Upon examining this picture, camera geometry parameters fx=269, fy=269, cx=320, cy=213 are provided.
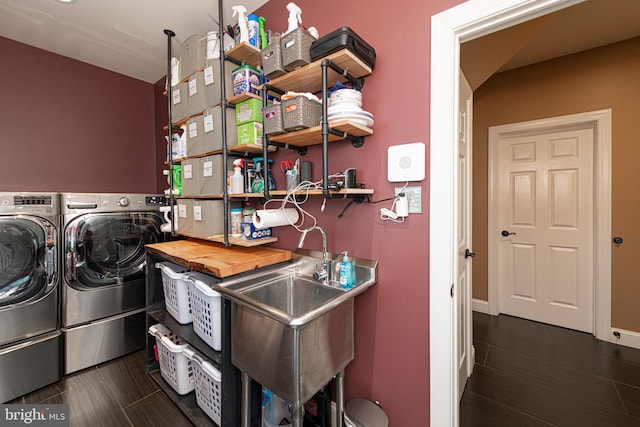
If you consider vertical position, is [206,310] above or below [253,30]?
below

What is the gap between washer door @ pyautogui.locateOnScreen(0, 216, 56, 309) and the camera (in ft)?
5.80

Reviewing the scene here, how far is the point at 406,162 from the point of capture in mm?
1266

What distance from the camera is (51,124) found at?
247 cm

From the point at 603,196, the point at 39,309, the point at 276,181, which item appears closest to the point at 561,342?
the point at 603,196

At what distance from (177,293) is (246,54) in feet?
5.20

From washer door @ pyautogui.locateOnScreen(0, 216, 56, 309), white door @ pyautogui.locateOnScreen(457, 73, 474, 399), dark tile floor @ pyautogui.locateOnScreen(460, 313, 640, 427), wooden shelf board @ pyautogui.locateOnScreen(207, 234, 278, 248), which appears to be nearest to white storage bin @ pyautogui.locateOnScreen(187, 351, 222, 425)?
wooden shelf board @ pyautogui.locateOnScreen(207, 234, 278, 248)

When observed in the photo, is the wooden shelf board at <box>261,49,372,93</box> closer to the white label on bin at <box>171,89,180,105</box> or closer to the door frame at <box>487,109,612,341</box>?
the white label on bin at <box>171,89,180,105</box>

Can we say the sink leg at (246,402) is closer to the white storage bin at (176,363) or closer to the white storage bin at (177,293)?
the white storage bin at (176,363)

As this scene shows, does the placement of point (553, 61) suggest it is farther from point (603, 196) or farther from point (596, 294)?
point (596, 294)

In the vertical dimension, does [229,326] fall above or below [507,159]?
below

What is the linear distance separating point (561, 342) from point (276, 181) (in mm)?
2988

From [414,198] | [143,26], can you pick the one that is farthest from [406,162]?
[143,26]

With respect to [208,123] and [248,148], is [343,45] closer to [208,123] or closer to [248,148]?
[248,148]

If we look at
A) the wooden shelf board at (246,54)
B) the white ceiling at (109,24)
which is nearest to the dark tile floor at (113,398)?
the wooden shelf board at (246,54)
